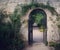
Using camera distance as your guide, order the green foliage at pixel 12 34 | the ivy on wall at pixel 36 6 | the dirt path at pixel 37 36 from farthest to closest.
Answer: the dirt path at pixel 37 36, the ivy on wall at pixel 36 6, the green foliage at pixel 12 34

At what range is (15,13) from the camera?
49.5 feet

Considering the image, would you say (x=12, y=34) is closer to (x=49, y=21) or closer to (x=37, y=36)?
(x=49, y=21)

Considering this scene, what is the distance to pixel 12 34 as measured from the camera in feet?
48.4

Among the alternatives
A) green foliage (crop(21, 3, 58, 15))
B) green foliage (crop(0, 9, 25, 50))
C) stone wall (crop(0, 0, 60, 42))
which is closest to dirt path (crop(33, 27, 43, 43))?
stone wall (crop(0, 0, 60, 42))

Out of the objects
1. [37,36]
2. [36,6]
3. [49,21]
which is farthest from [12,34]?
[37,36]

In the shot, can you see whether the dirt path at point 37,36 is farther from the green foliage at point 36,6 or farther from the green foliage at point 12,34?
the green foliage at point 36,6

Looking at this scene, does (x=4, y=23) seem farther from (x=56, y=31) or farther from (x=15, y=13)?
(x=56, y=31)

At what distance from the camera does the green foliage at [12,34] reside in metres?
14.3

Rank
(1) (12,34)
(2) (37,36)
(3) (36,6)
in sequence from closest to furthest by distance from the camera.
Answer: (1) (12,34), (3) (36,6), (2) (37,36)

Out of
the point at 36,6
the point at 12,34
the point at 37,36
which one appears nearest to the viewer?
the point at 12,34

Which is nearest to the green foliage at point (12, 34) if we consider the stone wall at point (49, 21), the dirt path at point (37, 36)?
the stone wall at point (49, 21)

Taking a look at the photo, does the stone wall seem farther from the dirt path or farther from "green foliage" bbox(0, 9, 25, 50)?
the dirt path

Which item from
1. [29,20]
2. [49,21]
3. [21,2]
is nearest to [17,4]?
A: [21,2]

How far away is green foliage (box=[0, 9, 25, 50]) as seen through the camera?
14336 millimetres
